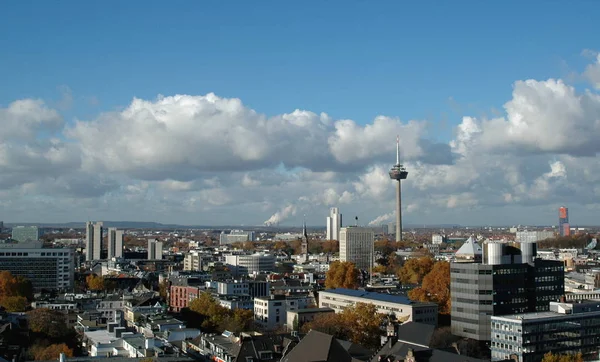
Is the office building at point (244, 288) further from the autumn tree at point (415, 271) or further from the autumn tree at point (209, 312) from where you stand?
the autumn tree at point (415, 271)

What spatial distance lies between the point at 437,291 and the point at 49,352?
176 ft

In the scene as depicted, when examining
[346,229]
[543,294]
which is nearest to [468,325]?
[543,294]

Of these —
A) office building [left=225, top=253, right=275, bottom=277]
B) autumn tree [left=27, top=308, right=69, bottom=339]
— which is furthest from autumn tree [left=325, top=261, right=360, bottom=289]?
autumn tree [left=27, top=308, right=69, bottom=339]

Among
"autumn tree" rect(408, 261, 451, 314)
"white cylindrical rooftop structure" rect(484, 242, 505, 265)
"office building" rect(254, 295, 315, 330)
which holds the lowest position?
"office building" rect(254, 295, 315, 330)

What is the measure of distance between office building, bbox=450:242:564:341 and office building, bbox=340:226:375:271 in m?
114

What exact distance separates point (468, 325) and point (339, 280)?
158ft

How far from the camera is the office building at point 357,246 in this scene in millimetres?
189125

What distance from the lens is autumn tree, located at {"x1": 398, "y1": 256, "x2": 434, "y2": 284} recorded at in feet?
433

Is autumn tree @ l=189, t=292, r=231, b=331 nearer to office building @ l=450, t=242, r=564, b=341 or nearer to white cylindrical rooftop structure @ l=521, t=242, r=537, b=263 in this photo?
office building @ l=450, t=242, r=564, b=341

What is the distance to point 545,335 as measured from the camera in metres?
60.2

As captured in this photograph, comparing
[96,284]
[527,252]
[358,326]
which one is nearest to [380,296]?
[358,326]

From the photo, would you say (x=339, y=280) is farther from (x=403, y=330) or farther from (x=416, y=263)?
(x=403, y=330)

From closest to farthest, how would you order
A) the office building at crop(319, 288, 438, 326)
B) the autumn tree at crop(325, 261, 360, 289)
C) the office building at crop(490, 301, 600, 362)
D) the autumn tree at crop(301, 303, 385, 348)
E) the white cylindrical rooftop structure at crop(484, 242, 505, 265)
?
the office building at crop(490, 301, 600, 362) < the autumn tree at crop(301, 303, 385, 348) < the white cylindrical rooftop structure at crop(484, 242, 505, 265) < the office building at crop(319, 288, 438, 326) < the autumn tree at crop(325, 261, 360, 289)

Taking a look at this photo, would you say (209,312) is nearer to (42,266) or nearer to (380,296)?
(380,296)
